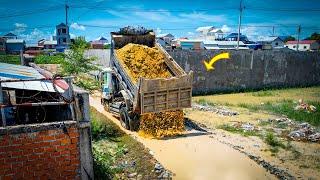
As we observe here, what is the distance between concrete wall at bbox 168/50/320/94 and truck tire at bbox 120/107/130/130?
807 centimetres

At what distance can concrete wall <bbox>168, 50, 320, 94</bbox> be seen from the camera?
20.1m

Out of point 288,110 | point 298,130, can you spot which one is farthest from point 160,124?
point 288,110

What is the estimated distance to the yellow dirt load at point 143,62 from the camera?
12.2 m

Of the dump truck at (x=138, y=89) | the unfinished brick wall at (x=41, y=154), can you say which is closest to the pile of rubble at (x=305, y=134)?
the dump truck at (x=138, y=89)

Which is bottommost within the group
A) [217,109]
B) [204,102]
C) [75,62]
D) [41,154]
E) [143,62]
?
[217,109]

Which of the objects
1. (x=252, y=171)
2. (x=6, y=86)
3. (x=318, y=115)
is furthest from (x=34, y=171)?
(x=318, y=115)

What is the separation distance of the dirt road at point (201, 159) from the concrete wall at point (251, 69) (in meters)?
9.34

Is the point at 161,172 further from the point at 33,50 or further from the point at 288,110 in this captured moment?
the point at 33,50

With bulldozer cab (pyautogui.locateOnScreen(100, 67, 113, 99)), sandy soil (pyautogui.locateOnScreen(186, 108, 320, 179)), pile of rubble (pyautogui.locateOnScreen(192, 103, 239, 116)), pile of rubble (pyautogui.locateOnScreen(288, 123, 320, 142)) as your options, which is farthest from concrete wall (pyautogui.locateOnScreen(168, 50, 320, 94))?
pile of rubble (pyautogui.locateOnScreen(288, 123, 320, 142))

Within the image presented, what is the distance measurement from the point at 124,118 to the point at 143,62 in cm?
249

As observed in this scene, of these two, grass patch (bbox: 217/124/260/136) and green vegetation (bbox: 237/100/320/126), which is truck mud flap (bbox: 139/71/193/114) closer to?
Result: grass patch (bbox: 217/124/260/136)

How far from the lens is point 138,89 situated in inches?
410

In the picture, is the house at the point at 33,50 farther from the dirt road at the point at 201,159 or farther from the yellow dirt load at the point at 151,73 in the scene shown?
the dirt road at the point at 201,159

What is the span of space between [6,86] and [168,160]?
5.26m
